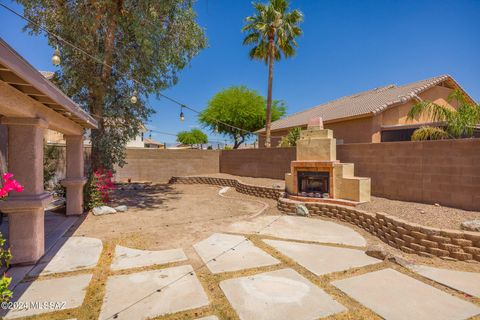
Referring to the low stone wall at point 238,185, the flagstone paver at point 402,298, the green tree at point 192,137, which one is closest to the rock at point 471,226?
the flagstone paver at point 402,298

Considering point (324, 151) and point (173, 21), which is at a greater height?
point (173, 21)

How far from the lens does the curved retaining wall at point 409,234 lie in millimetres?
4586

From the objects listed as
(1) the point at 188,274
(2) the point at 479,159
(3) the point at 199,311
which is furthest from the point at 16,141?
(2) the point at 479,159

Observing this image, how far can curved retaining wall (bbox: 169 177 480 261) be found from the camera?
459 cm

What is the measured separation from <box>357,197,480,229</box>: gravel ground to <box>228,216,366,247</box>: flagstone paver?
1226 mm

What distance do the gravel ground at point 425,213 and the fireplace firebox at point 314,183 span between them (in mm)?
1485

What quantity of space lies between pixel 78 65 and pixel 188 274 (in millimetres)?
10166

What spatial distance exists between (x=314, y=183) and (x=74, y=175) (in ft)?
26.3

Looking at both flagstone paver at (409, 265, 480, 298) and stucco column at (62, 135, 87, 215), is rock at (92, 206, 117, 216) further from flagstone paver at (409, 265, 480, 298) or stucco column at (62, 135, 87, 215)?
flagstone paver at (409, 265, 480, 298)

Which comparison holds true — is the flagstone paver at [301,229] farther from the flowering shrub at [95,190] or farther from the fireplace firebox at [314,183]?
the flowering shrub at [95,190]

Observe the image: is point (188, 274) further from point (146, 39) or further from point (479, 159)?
point (146, 39)

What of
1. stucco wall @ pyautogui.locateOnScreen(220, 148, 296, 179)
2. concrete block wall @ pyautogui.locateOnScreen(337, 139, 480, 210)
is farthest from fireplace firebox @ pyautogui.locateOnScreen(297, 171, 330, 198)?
stucco wall @ pyautogui.locateOnScreen(220, 148, 296, 179)

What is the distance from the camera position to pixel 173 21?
412 inches

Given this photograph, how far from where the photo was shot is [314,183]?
931 cm
